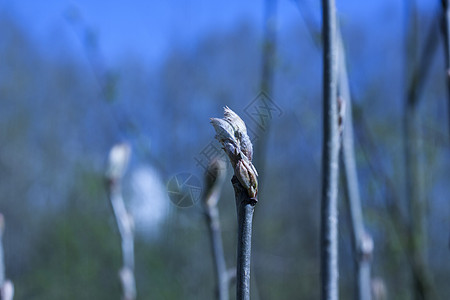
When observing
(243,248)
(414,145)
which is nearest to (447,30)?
(243,248)

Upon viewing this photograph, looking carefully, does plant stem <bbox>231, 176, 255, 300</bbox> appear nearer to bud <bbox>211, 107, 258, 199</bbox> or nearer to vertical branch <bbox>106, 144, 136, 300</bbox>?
bud <bbox>211, 107, 258, 199</bbox>

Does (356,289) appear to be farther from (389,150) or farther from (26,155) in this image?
(26,155)

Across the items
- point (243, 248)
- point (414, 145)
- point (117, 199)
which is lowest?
point (243, 248)

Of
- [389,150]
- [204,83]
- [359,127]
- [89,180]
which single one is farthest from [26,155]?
[359,127]

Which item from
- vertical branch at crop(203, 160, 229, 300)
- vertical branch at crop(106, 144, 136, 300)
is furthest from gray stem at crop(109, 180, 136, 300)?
vertical branch at crop(203, 160, 229, 300)

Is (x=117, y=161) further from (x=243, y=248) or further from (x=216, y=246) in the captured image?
(x=243, y=248)
